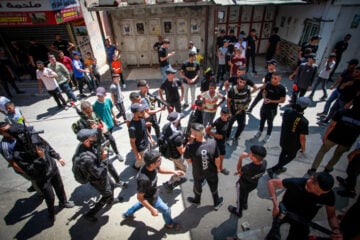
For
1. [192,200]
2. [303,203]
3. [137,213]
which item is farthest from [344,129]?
[137,213]

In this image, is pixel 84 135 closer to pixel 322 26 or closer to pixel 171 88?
pixel 171 88

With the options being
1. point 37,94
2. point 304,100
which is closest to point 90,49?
point 37,94

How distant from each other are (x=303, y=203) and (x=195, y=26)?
388 inches

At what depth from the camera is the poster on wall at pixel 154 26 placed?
33.6 ft

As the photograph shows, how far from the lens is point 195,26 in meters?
10.4

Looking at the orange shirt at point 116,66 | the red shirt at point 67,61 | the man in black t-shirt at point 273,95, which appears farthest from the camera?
the red shirt at point 67,61

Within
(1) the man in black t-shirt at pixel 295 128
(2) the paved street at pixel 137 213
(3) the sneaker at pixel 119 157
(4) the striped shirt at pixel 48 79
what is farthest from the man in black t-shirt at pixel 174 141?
(4) the striped shirt at pixel 48 79

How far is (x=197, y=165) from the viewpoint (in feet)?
11.3

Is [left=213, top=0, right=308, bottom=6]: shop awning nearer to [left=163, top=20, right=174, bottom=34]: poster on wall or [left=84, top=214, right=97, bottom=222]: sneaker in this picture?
[left=163, top=20, right=174, bottom=34]: poster on wall

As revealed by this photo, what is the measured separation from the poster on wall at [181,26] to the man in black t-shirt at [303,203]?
31.3 ft

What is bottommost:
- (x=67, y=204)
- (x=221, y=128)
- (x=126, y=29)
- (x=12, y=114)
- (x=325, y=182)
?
(x=67, y=204)

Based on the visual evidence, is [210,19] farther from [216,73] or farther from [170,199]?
[170,199]

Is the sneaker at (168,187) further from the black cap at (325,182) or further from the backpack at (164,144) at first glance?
the black cap at (325,182)

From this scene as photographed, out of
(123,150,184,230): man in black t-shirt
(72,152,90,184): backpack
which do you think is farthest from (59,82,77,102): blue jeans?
(123,150,184,230): man in black t-shirt
